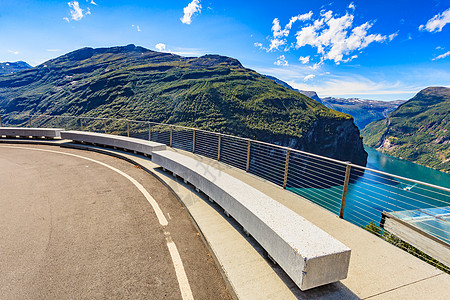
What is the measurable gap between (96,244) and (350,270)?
12.4 feet

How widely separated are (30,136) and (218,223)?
44.5 ft

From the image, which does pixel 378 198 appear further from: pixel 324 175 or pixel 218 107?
pixel 218 107

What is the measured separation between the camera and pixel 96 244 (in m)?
3.51

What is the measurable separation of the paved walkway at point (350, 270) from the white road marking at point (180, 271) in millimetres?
484

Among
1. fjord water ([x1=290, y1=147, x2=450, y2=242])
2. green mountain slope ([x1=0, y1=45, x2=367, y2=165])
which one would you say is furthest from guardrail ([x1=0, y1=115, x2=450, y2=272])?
green mountain slope ([x1=0, y1=45, x2=367, y2=165])

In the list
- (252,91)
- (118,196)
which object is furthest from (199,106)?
(118,196)

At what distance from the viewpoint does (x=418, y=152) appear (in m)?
193

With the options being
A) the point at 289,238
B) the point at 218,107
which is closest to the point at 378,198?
the point at 289,238

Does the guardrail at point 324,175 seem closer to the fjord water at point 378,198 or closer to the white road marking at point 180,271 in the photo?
the fjord water at point 378,198

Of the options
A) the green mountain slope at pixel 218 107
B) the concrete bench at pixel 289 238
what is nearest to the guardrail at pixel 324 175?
the concrete bench at pixel 289 238

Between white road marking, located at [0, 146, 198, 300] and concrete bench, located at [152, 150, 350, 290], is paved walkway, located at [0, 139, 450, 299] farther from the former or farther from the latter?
white road marking, located at [0, 146, 198, 300]

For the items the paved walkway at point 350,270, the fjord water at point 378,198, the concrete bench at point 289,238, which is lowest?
the fjord water at point 378,198

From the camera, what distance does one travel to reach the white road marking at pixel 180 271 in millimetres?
2658

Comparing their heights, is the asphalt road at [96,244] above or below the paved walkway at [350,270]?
below
